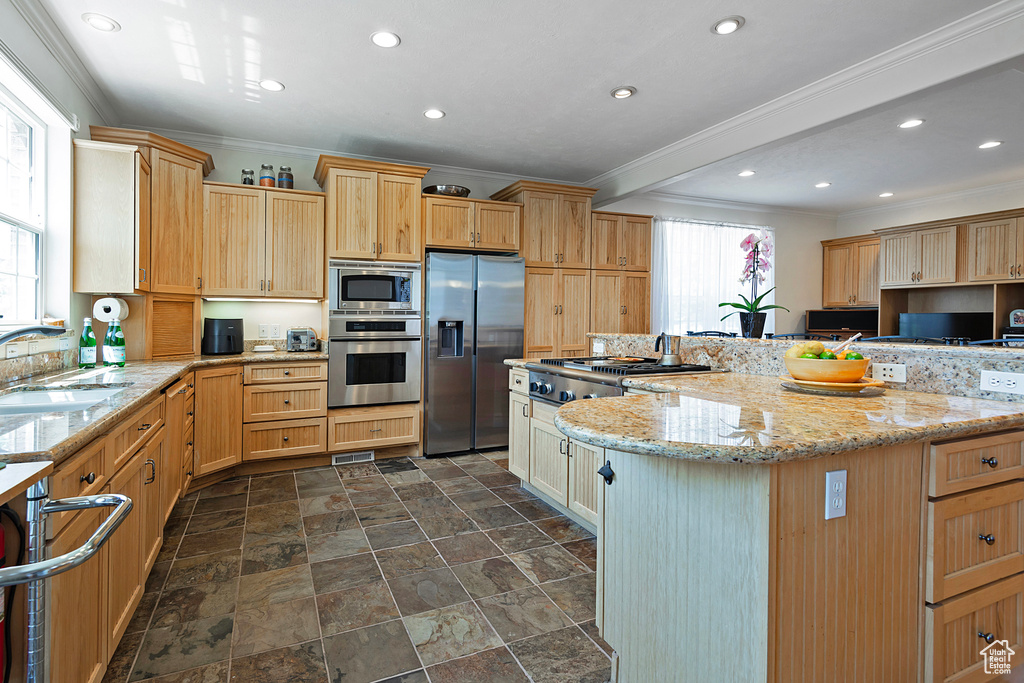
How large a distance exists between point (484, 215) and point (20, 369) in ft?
10.6

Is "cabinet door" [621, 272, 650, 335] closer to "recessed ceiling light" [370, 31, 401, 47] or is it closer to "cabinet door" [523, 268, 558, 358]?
"cabinet door" [523, 268, 558, 358]

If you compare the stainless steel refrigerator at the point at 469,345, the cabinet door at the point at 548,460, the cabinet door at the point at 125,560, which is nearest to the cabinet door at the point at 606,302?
the stainless steel refrigerator at the point at 469,345

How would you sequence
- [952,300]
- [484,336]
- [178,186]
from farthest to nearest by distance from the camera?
[952,300] < [484,336] < [178,186]

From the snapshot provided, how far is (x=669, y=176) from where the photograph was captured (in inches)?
170

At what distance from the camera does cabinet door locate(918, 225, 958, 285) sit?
5.50 metres

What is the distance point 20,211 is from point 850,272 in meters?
8.06

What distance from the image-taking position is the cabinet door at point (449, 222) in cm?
436

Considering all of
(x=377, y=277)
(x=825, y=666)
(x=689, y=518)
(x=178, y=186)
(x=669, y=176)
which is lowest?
(x=825, y=666)

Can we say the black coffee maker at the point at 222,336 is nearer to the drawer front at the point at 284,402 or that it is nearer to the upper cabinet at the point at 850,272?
the drawer front at the point at 284,402

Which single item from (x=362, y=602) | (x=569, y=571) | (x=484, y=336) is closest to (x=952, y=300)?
(x=484, y=336)

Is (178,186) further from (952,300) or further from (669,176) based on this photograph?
(952,300)

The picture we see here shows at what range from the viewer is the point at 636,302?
17.5 ft

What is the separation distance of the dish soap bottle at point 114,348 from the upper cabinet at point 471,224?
2230 mm

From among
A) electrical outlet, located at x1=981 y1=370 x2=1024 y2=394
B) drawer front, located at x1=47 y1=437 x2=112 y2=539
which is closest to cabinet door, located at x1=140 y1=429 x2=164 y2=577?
drawer front, located at x1=47 y1=437 x2=112 y2=539
